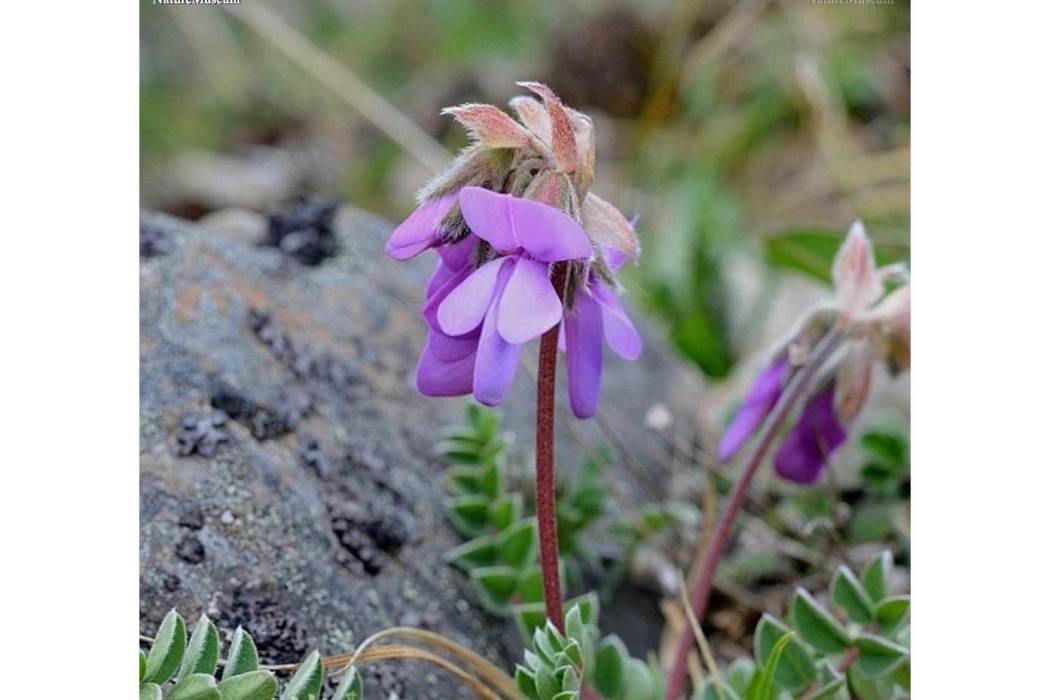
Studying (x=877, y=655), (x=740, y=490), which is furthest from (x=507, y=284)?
(x=877, y=655)

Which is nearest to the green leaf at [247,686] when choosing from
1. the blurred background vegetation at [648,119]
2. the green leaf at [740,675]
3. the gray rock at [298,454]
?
the gray rock at [298,454]

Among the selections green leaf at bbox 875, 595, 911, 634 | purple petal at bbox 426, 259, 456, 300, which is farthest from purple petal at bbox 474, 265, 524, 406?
green leaf at bbox 875, 595, 911, 634

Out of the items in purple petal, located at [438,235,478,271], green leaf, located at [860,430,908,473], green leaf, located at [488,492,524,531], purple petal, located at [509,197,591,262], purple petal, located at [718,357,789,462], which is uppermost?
purple petal, located at [509,197,591,262]

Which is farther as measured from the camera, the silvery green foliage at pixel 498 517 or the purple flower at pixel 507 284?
the silvery green foliage at pixel 498 517

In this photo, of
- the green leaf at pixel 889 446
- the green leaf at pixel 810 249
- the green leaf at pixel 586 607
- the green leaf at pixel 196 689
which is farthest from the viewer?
the green leaf at pixel 810 249

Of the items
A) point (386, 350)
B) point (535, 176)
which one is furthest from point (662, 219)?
point (535, 176)

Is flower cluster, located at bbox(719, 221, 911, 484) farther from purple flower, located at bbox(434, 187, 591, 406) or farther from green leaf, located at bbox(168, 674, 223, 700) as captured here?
green leaf, located at bbox(168, 674, 223, 700)

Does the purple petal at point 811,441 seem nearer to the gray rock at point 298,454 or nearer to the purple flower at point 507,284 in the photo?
the gray rock at point 298,454
